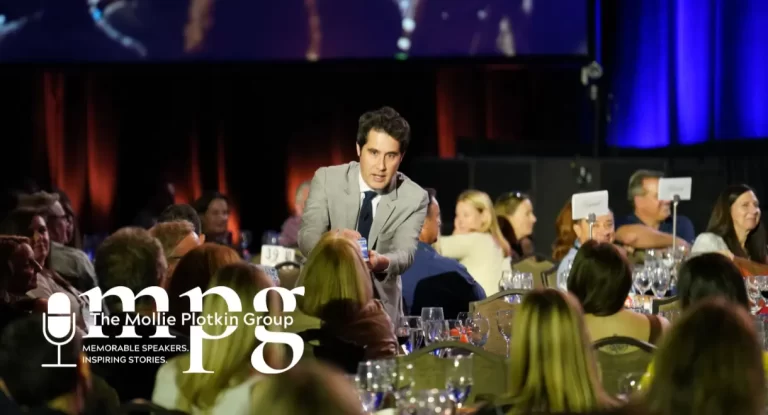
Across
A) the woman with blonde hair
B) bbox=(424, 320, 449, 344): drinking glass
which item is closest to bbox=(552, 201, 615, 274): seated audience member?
bbox=(424, 320, 449, 344): drinking glass

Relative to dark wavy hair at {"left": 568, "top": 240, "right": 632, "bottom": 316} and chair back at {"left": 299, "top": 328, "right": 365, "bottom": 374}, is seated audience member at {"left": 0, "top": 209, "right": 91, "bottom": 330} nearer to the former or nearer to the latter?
chair back at {"left": 299, "top": 328, "right": 365, "bottom": 374}

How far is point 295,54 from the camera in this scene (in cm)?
995

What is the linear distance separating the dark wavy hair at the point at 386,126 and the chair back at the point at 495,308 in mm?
733

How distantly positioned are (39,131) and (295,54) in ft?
9.38

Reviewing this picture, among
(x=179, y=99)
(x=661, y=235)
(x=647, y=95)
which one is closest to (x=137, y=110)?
(x=179, y=99)

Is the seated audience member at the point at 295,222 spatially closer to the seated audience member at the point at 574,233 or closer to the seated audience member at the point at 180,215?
the seated audience member at the point at 574,233

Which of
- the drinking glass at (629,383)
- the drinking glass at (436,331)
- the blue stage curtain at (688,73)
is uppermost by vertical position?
the blue stage curtain at (688,73)

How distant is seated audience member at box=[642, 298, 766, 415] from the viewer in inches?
89.7

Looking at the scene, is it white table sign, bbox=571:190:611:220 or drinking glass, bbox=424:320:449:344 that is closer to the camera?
drinking glass, bbox=424:320:449:344

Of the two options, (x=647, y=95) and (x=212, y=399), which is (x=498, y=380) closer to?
(x=212, y=399)

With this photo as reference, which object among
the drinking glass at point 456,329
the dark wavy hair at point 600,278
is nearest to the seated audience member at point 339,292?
the drinking glass at point 456,329

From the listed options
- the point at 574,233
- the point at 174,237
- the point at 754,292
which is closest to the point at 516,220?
the point at 574,233

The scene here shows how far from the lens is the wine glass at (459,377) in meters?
3.37

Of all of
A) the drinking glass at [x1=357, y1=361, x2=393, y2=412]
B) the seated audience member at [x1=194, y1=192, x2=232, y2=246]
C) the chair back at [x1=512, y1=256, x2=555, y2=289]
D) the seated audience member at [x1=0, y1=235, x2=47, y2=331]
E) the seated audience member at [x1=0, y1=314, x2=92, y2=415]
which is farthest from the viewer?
the seated audience member at [x1=194, y1=192, x2=232, y2=246]
